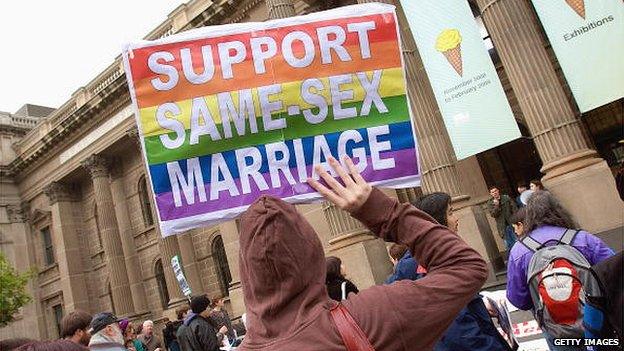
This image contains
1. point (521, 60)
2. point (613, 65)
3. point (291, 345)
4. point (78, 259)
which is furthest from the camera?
point (78, 259)

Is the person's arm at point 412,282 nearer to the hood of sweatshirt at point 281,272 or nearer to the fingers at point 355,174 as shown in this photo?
the fingers at point 355,174

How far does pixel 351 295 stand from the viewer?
1.42 metres

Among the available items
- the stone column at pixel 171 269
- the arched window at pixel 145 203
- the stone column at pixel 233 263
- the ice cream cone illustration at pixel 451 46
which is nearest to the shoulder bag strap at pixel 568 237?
the ice cream cone illustration at pixel 451 46

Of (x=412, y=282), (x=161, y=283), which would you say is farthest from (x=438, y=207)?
(x=161, y=283)

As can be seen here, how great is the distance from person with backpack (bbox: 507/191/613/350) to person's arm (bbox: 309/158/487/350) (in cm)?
169

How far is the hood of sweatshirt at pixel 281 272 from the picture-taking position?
136 centimetres

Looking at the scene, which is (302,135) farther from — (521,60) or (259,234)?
(521,60)

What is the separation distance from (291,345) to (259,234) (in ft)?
1.01

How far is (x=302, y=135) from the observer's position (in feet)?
8.39

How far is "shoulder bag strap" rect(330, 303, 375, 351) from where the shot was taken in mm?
1271

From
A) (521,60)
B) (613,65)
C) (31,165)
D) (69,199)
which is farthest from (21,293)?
(613,65)

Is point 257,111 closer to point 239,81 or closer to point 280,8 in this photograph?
point 239,81

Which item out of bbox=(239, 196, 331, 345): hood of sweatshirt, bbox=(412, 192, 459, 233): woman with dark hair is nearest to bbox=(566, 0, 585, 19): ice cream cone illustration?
bbox=(412, 192, 459, 233): woman with dark hair

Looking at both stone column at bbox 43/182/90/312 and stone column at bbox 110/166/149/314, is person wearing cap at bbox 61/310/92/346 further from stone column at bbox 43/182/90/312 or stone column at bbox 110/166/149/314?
stone column at bbox 43/182/90/312
